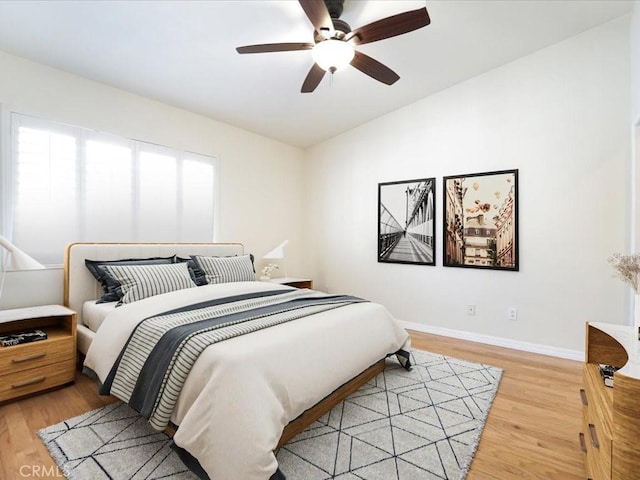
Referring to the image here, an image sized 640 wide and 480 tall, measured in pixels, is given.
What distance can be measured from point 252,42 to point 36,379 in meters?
3.03

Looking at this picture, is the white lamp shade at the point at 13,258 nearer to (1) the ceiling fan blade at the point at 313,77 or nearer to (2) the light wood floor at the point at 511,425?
(2) the light wood floor at the point at 511,425

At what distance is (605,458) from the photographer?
3.53ft

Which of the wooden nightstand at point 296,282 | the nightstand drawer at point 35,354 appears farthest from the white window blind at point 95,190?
the wooden nightstand at point 296,282

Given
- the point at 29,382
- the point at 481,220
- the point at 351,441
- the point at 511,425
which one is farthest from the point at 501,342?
the point at 29,382

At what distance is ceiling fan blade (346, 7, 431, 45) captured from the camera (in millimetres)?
1961

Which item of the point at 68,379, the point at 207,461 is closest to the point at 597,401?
the point at 207,461

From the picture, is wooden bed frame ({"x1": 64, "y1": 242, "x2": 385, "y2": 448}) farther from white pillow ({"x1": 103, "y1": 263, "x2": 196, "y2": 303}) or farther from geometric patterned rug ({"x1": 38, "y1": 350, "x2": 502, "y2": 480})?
white pillow ({"x1": 103, "y1": 263, "x2": 196, "y2": 303})

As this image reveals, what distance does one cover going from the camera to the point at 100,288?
2.96 meters

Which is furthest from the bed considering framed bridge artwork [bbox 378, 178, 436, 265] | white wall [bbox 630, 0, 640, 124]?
white wall [bbox 630, 0, 640, 124]

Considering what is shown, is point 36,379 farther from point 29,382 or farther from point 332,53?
point 332,53

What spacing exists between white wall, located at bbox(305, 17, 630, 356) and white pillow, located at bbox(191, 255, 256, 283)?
1.83 m

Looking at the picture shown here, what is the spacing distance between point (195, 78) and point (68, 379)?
9.15ft

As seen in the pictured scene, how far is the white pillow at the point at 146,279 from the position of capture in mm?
2666

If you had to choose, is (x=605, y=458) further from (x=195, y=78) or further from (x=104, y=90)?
(x=104, y=90)
